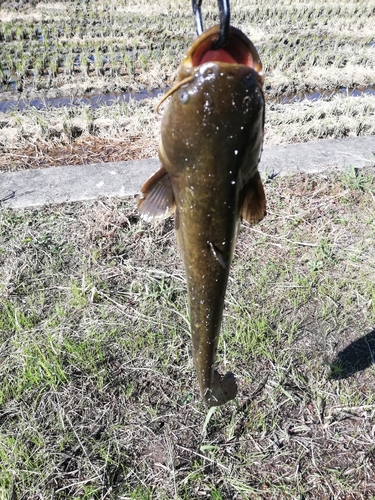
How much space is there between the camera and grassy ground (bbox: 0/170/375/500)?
194cm

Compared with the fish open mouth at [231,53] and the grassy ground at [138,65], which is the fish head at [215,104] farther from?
the grassy ground at [138,65]

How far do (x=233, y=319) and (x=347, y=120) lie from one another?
366cm

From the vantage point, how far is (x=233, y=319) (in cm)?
256

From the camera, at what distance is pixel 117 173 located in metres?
3.75

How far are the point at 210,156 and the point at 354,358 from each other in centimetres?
189

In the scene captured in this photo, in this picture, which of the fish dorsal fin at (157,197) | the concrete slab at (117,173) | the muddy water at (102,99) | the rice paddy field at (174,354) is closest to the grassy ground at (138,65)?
the muddy water at (102,99)

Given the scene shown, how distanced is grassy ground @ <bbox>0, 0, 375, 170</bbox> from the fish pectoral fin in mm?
3420

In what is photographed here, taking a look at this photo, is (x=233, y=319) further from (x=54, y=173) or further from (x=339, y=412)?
(x=54, y=173)

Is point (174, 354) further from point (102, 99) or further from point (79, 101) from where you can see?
point (102, 99)

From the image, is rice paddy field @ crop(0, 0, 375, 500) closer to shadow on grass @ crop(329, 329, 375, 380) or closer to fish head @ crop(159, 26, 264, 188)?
shadow on grass @ crop(329, 329, 375, 380)

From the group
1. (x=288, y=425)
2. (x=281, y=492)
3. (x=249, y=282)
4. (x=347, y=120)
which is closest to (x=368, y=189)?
(x=249, y=282)

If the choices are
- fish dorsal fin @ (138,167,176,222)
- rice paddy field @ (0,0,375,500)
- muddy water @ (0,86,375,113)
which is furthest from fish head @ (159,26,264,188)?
muddy water @ (0,86,375,113)

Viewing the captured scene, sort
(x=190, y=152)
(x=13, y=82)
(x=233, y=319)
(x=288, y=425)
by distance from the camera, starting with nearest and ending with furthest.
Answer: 1. (x=190, y=152)
2. (x=288, y=425)
3. (x=233, y=319)
4. (x=13, y=82)

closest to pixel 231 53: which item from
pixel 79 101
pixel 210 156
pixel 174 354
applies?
pixel 210 156
